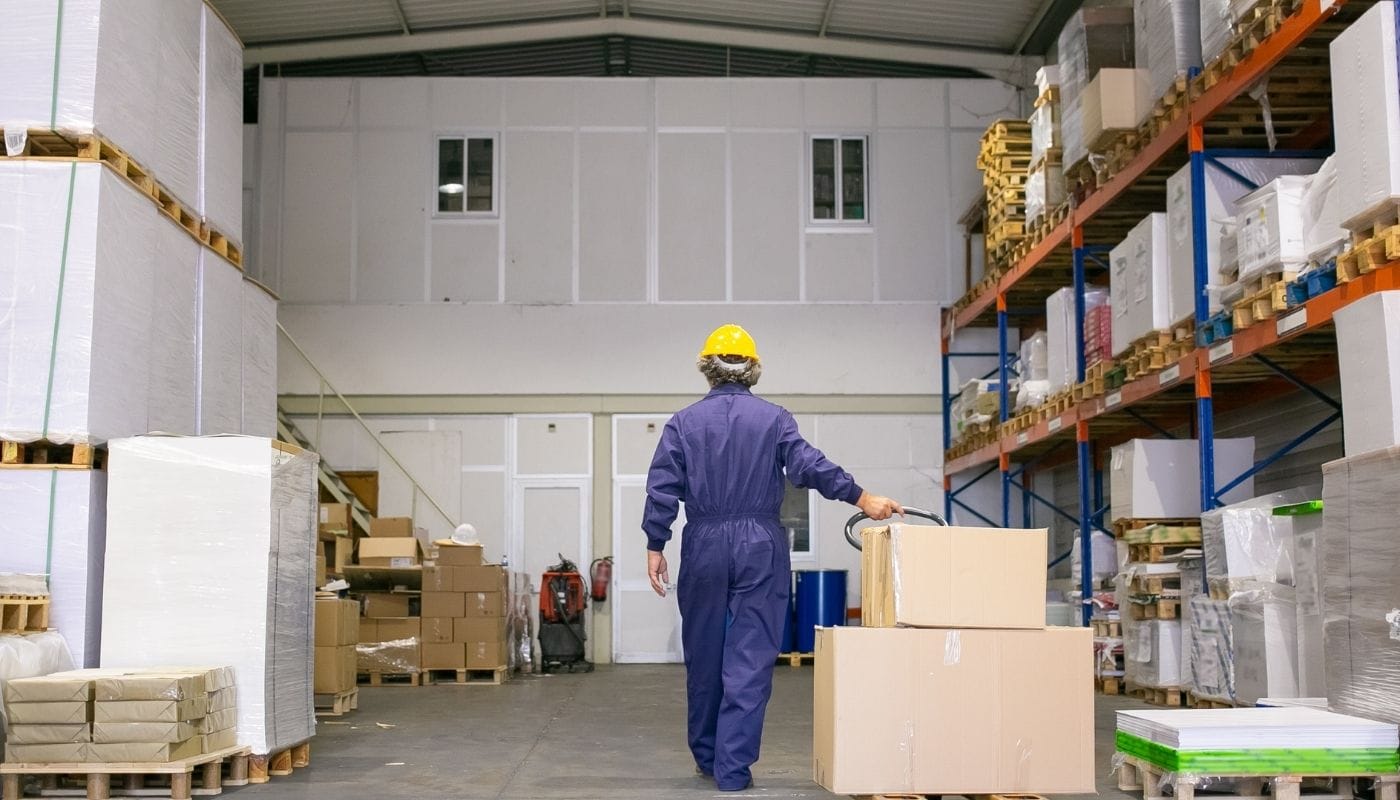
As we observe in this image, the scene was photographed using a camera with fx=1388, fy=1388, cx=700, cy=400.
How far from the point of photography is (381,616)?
13375 mm

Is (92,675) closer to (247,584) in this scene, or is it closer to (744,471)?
(247,584)

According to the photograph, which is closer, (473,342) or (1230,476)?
(1230,476)

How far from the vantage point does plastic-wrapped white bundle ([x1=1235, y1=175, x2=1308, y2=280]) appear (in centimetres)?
753

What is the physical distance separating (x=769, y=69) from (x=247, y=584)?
44.8 ft

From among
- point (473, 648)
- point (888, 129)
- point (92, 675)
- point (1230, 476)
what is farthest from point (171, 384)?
point (888, 129)

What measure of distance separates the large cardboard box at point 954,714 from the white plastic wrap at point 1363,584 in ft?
3.68

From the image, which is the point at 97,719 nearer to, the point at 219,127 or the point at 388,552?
the point at 219,127

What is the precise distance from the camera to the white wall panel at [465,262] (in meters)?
16.7

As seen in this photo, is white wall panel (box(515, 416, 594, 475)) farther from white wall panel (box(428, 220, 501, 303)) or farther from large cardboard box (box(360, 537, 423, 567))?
large cardboard box (box(360, 537, 423, 567))

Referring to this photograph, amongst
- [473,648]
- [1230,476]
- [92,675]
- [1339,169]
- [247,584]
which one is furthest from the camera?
[473,648]

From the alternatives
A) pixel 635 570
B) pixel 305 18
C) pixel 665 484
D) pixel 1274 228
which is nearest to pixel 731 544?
pixel 665 484

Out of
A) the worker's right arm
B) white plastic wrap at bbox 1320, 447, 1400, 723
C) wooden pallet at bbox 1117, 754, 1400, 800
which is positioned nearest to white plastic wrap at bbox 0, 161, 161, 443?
the worker's right arm

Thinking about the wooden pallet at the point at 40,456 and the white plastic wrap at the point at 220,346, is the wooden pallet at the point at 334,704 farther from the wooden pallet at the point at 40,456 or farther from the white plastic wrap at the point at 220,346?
the wooden pallet at the point at 40,456

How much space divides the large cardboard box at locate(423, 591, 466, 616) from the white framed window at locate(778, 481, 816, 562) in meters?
4.64
